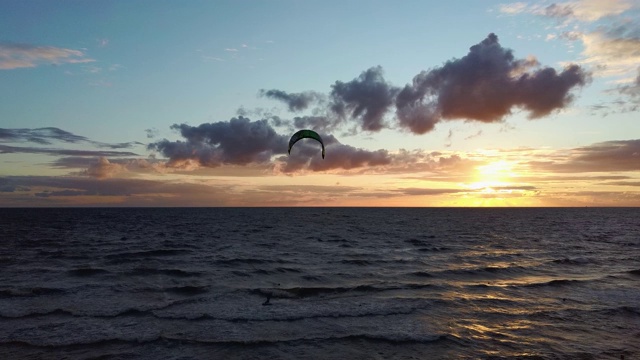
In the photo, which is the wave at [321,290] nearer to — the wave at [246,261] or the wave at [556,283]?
the wave at [556,283]

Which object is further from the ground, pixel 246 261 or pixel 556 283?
pixel 556 283

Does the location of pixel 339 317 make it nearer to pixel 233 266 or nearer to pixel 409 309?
pixel 409 309

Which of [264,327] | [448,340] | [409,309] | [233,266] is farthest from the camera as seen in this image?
[233,266]

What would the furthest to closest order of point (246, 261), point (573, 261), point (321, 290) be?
1. point (573, 261)
2. point (246, 261)
3. point (321, 290)

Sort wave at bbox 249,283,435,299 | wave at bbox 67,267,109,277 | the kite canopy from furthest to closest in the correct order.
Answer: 1. wave at bbox 67,267,109,277
2. wave at bbox 249,283,435,299
3. the kite canopy

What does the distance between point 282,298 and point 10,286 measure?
54.8 ft

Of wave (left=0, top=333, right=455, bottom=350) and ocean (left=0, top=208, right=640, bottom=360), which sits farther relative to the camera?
wave (left=0, top=333, right=455, bottom=350)

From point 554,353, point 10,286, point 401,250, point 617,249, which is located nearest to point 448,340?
point 554,353

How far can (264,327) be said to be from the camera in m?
18.2

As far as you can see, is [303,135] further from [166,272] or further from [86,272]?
[86,272]

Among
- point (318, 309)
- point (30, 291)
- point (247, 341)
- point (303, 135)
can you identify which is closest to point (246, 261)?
point (30, 291)

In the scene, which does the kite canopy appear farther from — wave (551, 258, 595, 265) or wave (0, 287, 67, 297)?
wave (551, 258, 595, 265)

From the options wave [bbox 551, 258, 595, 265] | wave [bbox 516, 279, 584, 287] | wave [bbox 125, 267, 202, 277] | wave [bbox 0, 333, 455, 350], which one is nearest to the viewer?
wave [bbox 0, 333, 455, 350]

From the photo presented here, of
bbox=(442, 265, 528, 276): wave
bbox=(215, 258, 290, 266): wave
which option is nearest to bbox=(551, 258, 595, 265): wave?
bbox=(442, 265, 528, 276): wave
